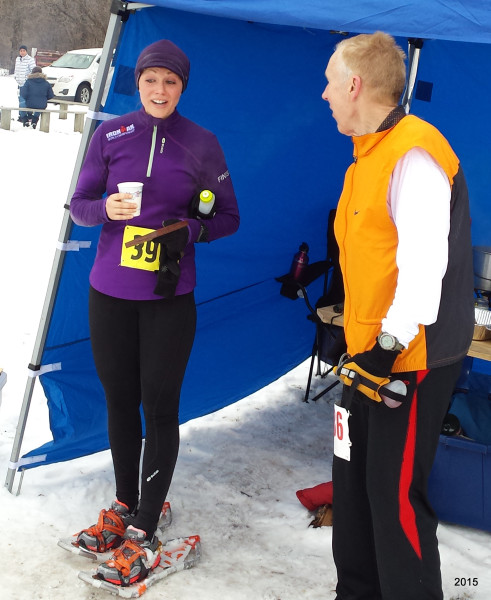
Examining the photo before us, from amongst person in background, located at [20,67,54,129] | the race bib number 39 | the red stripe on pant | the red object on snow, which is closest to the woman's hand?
the race bib number 39

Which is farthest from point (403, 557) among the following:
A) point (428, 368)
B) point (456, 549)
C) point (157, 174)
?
point (157, 174)

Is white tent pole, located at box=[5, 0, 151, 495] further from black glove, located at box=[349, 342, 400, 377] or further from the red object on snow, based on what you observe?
black glove, located at box=[349, 342, 400, 377]

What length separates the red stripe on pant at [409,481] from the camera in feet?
6.76

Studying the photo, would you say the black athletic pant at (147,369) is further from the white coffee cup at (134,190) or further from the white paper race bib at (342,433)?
the white paper race bib at (342,433)

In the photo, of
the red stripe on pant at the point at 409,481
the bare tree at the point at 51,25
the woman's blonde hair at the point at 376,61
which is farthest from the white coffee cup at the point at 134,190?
the bare tree at the point at 51,25

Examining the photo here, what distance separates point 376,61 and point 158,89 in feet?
2.94

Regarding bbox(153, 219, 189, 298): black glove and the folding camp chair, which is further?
the folding camp chair

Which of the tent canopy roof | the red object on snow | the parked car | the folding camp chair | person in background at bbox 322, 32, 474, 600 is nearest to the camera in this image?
person in background at bbox 322, 32, 474, 600

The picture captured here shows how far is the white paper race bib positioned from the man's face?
2.51 feet

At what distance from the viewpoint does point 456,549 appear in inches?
125

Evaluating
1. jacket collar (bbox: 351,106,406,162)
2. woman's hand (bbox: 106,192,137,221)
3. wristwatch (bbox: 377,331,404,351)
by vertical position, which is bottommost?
wristwatch (bbox: 377,331,404,351)

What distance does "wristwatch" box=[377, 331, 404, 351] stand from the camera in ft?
6.26

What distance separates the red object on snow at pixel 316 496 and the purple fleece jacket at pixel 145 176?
122cm

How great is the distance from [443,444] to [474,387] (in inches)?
20.4
